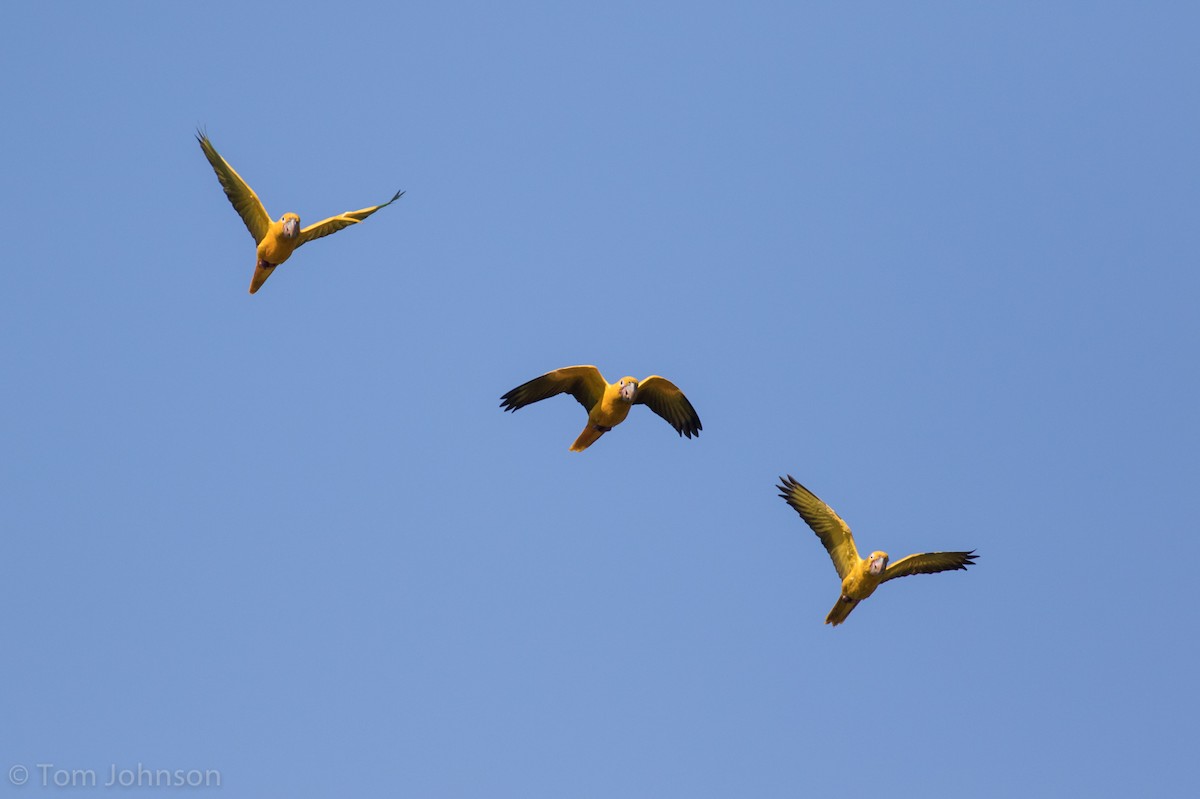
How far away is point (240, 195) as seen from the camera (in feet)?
127

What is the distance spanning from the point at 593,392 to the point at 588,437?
106 centimetres

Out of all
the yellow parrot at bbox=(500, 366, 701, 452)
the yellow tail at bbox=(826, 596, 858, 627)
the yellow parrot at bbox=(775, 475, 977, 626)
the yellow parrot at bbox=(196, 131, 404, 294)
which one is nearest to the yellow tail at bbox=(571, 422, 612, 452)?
the yellow parrot at bbox=(500, 366, 701, 452)

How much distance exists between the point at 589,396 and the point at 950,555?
9.51 meters

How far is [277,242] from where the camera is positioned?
37.8m

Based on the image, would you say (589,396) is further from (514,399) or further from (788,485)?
(788,485)

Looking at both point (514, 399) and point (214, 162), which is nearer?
point (514, 399)

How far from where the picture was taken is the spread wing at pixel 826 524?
1431 inches

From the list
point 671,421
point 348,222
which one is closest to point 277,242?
point 348,222

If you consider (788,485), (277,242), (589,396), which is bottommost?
(788,485)

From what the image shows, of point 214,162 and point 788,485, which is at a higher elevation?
point 214,162

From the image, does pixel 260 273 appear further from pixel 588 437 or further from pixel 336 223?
pixel 588 437

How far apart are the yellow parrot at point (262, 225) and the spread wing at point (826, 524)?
13072 millimetres

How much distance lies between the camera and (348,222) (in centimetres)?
3916

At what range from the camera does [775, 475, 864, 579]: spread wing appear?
36344mm
